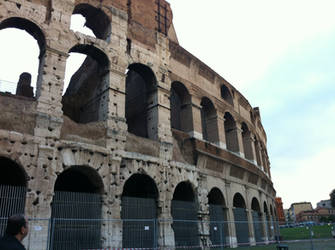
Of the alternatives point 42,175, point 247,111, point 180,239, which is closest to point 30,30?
point 42,175

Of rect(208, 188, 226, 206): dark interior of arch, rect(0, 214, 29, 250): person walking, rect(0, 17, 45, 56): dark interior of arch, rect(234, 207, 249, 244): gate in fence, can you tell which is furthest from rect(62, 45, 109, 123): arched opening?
rect(0, 214, 29, 250): person walking

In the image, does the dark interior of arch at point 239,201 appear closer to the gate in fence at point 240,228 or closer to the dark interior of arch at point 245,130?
the gate in fence at point 240,228

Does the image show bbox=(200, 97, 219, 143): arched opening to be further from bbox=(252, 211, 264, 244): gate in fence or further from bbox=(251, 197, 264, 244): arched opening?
bbox=(252, 211, 264, 244): gate in fence

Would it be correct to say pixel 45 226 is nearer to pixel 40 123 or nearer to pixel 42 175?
pixel 42 175

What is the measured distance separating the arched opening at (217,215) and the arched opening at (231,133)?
3.35 meters

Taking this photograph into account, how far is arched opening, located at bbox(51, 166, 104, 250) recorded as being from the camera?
9.12 meters

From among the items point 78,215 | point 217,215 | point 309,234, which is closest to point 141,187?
point 78,215

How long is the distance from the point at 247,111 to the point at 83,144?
13305mm

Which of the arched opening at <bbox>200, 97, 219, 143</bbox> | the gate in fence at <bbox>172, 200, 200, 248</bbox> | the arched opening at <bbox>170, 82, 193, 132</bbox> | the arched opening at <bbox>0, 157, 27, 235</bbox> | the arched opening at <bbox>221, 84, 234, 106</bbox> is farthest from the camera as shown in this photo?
the arched opening at <bbox>221, 84, 234, 106</bbox>

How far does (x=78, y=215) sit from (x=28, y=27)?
246 inches

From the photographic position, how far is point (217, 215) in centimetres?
1416

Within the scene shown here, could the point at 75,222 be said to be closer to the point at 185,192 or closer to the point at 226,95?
the point at 185,192

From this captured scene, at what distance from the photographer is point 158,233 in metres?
11.3

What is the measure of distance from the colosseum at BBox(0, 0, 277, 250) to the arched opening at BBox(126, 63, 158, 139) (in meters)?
0.06
